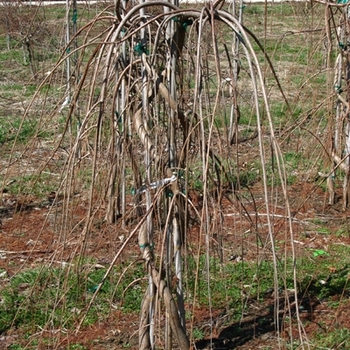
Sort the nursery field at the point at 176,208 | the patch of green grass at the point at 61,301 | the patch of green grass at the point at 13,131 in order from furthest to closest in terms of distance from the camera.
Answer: the patch of green grass at the point at 13,131 < the patch of green grass at the point at 61,301 < the nursery field at the point at 176,208

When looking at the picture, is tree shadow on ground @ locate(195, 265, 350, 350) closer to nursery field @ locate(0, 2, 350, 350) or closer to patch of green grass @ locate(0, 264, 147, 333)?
nursery field @ locate(0, 2, 350, 350)

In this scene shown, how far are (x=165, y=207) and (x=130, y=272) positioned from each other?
2.09m

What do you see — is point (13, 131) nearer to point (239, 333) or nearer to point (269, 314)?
point (269, 314)

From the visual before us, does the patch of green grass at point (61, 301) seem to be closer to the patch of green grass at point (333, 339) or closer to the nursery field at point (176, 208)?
the nursery field at point (176, 208)

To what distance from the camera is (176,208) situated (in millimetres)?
3320

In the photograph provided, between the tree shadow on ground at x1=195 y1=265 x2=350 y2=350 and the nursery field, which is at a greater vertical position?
the nursery field

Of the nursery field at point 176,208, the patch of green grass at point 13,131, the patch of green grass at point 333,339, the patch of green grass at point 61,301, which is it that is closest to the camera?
the nursery field at point 176,208

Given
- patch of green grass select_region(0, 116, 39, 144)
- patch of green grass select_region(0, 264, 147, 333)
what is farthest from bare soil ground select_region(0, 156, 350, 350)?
patch of green grass select_region(0, 116, 39, 144)

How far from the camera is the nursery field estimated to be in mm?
2584

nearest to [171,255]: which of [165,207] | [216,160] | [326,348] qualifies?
[165,207]

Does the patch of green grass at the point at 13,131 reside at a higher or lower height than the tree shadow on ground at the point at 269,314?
higher

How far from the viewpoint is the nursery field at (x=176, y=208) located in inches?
102

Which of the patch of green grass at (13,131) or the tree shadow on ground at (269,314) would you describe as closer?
the tree shadow on ground at (269,314)

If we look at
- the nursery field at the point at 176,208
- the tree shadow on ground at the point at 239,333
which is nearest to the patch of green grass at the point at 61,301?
the nursery field at the point at 176,208
